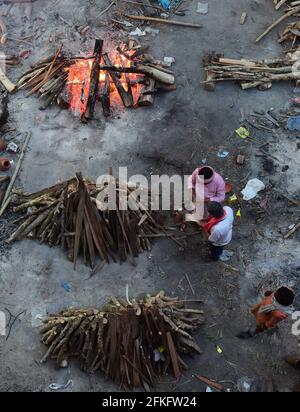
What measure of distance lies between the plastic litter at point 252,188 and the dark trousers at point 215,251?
6.03ft

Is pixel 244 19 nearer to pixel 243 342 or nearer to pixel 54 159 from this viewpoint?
pixel 54 159

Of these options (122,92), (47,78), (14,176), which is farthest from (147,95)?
(14,176)

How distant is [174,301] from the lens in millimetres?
10094

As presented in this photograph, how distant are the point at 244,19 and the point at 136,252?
357 inches

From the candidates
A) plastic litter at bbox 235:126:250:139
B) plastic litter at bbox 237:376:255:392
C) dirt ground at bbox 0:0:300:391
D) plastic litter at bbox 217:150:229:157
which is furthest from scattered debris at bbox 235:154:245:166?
plastic litter at bbox 237:376:255:392

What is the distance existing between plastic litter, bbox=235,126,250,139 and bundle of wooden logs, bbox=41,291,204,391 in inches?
215

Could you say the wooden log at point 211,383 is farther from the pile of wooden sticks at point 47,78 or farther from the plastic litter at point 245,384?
the pile of wooden sticks at point 47,78

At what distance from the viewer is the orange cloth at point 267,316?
30.1ft

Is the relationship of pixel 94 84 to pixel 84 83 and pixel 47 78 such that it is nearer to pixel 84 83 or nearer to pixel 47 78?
pixel 84 83

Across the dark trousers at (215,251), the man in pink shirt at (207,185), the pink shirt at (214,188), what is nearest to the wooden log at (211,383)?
the dark trousers at (215,251)

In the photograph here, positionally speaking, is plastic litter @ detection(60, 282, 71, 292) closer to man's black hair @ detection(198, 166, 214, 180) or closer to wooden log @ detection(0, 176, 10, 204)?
wooden log @ detection(0, 176, 10, 204)

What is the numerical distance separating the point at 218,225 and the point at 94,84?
19.6ft

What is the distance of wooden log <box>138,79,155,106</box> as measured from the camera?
13.6 metres

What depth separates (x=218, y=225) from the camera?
10078 mm
